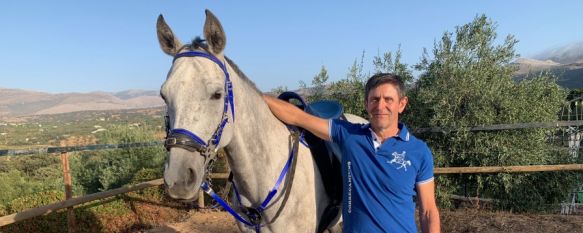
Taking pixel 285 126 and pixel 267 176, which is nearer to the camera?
pixel 267 176

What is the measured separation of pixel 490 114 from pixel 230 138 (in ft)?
17.3

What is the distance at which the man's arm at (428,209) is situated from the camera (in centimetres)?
175

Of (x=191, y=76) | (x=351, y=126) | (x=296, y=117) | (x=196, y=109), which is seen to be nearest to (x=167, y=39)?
(x=191, y=76)

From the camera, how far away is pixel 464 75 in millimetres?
5996

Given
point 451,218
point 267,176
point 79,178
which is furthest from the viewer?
point 79,178

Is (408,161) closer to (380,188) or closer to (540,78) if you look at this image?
(380,188)

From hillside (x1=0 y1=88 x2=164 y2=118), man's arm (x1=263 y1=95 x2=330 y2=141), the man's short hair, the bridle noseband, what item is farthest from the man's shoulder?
hillside (x1=0 y1=88 x2=164 y2=118)

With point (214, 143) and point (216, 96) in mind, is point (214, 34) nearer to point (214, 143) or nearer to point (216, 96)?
point (216, 96)

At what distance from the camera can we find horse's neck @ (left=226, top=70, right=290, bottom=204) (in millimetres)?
2021

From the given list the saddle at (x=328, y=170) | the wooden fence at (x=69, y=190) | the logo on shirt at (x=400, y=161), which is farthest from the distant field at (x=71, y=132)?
the logo on shirt at (x=400, y=161)

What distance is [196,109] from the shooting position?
1.66 metres

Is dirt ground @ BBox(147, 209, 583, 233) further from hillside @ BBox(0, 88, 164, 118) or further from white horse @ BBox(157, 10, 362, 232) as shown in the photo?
hillside @ BBox(0, 88, 164, 118)

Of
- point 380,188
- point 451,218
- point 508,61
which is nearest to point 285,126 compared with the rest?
point 380,188

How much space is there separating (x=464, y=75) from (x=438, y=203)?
7.06 ft
